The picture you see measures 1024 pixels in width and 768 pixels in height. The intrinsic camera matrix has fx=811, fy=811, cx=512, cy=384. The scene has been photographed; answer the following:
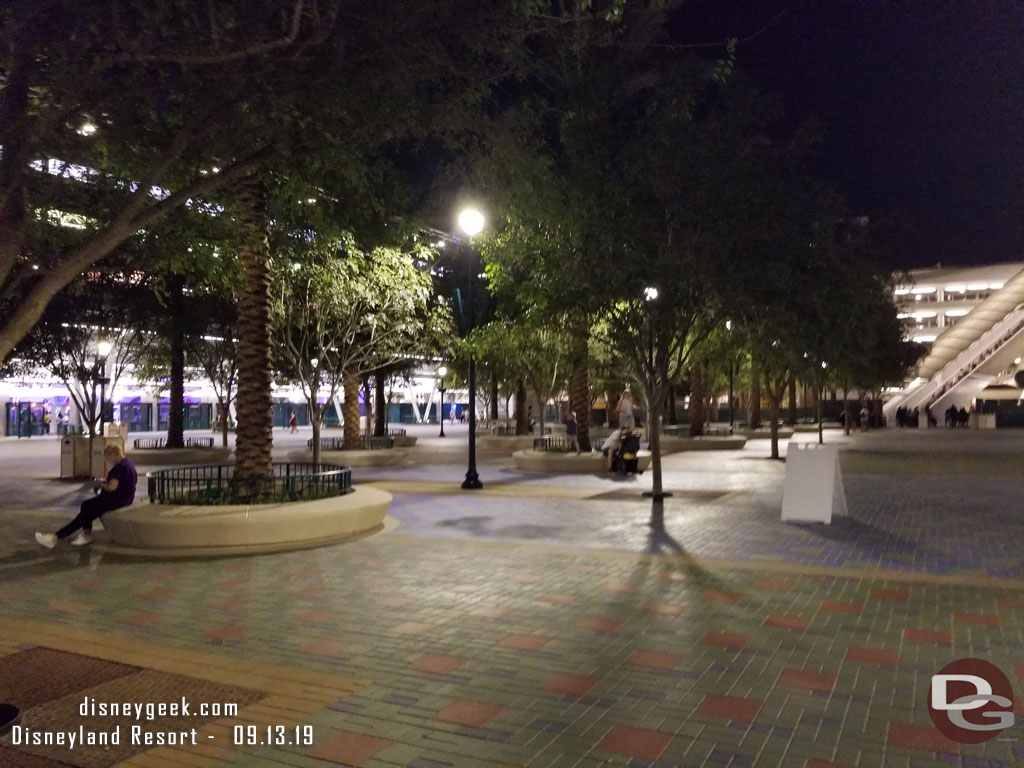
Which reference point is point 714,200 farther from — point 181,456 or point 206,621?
point 181,456

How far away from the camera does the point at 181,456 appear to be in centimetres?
2594

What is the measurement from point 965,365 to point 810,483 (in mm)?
62070

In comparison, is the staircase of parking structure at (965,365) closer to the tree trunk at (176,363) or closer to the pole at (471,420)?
the tree trunk at (176,363)

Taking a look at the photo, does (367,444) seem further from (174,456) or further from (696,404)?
(696,404)

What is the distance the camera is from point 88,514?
10.2 meters

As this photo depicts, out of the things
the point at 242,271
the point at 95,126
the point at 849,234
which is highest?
the point at 849,234

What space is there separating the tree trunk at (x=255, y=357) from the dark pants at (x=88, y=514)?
1669 mm

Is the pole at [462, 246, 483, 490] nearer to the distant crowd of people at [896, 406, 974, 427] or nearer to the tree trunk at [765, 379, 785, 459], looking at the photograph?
the tree trunk at [765, 379, 785, 459]

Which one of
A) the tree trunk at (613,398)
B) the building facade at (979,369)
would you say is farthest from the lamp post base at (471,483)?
the building facade at (979,369)

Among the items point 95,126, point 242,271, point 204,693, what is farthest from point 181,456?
point 204,693

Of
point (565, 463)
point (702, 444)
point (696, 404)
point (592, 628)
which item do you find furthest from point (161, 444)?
point (592, 628)

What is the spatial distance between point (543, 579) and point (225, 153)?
18.5 feet

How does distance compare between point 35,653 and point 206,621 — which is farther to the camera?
point 206,621

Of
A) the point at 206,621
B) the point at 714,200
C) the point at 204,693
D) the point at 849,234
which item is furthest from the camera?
the point at 849,234
